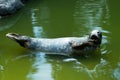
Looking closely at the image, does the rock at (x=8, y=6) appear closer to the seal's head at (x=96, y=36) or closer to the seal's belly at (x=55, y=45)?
the seal's belly at (x=55, y=45)

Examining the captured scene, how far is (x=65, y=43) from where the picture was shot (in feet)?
17.1

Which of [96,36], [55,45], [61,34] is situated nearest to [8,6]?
[61,34]

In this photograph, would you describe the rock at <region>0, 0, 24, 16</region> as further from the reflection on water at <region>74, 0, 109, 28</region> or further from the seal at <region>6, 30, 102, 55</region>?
the seal at <region>6, 30, 102, 55</region>

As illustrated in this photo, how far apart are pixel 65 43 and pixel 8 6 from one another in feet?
7.55

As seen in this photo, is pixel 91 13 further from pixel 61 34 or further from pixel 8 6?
pixel 8 6

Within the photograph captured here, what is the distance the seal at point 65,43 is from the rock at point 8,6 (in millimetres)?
1721

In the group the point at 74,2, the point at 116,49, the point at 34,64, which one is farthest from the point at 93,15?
the point at 34,64

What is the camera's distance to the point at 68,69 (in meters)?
4.75

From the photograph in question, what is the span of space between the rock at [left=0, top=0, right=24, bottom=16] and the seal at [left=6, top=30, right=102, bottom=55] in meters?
1.72

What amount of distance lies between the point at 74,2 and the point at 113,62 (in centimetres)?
344

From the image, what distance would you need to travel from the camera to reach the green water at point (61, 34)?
4672 mm

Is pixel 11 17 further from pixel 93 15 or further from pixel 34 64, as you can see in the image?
pixel 34 64

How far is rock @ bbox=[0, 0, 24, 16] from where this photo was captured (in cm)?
698

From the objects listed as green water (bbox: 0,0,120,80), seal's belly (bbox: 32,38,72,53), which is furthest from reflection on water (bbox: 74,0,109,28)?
seal's belly (bbox: 32,38,72,53)
